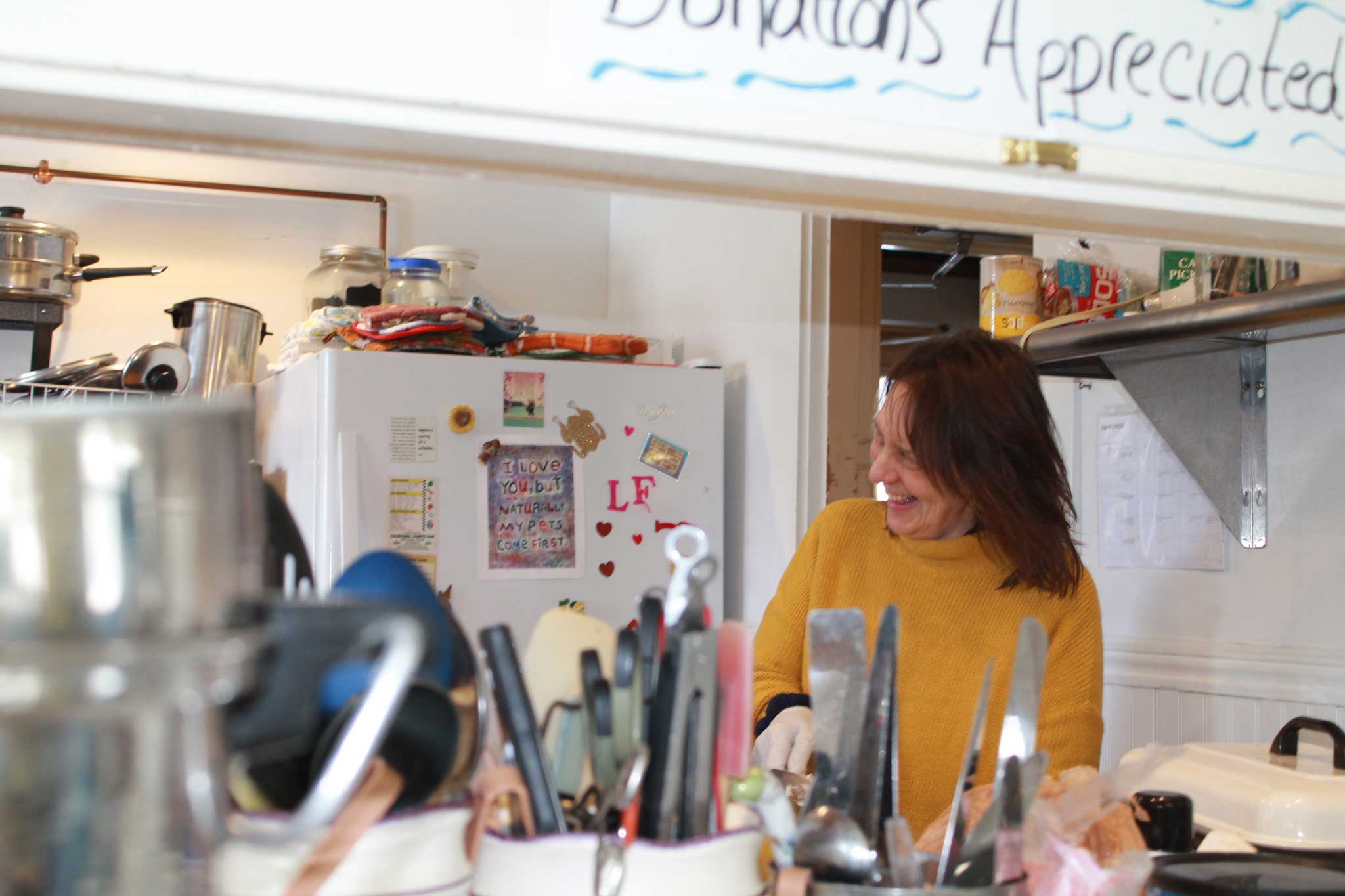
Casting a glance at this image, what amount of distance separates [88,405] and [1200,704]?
177cm

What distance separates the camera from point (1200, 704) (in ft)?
5.86

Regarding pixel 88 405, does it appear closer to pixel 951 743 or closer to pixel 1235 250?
pixel 1235 250

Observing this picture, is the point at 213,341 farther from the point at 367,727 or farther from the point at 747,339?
the point at 367,727

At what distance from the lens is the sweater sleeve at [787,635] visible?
1.63m

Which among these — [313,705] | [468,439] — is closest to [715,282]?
[468,439]

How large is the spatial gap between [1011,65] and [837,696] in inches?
13.7

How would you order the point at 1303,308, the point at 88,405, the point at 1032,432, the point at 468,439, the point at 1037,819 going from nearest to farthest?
the point at 88,405 < the point at 1037,819 < the point at 1303,308 < the point at 1032,432 < the point at 468,439

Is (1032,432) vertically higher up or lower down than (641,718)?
higher up

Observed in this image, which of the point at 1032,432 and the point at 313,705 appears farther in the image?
the point at 1032,432

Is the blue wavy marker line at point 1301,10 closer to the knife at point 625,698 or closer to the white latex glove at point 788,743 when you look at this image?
the knife at point 625,698

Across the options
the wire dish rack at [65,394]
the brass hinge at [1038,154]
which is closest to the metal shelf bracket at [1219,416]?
the brass hinge at [1038,154]

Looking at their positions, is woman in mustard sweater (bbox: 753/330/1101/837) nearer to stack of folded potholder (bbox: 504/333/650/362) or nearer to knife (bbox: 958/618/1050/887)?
knife (bbox: 958/618/1050/887)

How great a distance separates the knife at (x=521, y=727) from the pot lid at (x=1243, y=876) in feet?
1.23

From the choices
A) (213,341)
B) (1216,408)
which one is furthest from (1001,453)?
(213,341)
